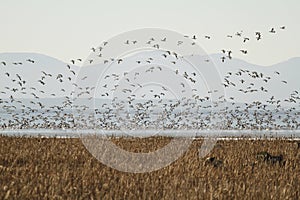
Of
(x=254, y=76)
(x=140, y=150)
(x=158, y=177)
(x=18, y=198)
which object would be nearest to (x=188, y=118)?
(x=254, y=76)

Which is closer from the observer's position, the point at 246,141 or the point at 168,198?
the point at 168,198

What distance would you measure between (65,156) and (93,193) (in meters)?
5.81

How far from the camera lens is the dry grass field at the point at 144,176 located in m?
11.8

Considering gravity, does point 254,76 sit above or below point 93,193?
above

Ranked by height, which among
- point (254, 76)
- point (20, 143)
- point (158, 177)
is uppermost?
point (254, 76)

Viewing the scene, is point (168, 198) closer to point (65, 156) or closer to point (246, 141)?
point (65, 156)

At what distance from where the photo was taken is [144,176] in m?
14.4

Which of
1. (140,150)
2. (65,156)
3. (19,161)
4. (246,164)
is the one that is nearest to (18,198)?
(19,161)

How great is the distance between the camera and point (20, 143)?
20672 millimetres

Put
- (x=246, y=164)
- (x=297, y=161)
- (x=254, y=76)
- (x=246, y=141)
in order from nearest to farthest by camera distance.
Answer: (x=246, y=164), (x=297, y=161), (x=246, y=141), (x=254, y=76)

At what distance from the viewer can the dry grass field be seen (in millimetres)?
11766

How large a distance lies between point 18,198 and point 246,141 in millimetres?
14911

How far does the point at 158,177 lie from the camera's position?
14000 mm

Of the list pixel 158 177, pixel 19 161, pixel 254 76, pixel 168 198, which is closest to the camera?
pixel 168 198
